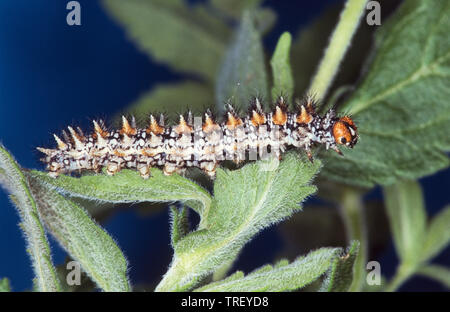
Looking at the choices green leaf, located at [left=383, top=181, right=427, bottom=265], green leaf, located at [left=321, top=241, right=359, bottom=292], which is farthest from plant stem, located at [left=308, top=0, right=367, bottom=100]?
green leaf, located at [left=383, top=181, right=427, bottom=265]

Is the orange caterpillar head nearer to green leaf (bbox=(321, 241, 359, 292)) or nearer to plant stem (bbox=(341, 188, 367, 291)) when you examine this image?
green leaf (bbox=(321, 241, 359, 292))

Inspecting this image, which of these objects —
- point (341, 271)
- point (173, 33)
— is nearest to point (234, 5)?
point (173, 33)

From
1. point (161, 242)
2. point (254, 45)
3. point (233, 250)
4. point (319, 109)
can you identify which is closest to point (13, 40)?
point (161, 242)

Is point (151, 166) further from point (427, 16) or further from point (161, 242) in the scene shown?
point (161, 242)

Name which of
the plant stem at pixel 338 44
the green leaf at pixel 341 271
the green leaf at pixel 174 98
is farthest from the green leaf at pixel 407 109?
the green leaf at pixel 174 98

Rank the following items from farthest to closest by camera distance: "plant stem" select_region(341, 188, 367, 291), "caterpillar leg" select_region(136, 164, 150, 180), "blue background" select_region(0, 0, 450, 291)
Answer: "blue background" select_region(0, 0, 450, 291)
"plant stem" select_region(341, 188, 367, 291)
"caterpillar leg" select_region(136, 164, 150, 180)

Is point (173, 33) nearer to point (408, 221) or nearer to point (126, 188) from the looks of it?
point (408, 221)

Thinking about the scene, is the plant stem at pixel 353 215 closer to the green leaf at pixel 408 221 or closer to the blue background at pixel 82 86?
the green leaf at pixel 408 221
